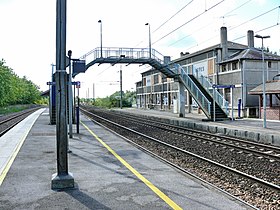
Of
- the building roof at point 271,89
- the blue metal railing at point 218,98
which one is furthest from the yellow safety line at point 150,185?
the blue metal railing at point 218,98

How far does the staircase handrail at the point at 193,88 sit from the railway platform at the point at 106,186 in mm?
18730

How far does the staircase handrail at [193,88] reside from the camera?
28922mm

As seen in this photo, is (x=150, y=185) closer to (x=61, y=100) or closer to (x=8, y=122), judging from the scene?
(x=61, y=100)

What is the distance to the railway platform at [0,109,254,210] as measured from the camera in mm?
5730

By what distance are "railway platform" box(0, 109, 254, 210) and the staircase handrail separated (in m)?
18.7

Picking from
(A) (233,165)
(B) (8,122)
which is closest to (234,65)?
(B) (8,122)

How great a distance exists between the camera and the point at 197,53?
4322cm

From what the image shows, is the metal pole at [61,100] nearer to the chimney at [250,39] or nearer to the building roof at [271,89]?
the building roof at [271,89]

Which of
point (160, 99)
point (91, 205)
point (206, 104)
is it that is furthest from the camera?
point (160, 99)

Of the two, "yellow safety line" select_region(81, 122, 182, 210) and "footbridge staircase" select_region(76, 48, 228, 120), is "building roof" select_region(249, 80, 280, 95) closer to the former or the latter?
"footbridge staircase" select_region(76, 48, 228, 120)

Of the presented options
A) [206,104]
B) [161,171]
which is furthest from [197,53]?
[161,171]

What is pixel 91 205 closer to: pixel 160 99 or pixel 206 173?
pixel 206 173

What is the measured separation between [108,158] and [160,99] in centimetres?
4766

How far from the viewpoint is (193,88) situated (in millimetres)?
31062
